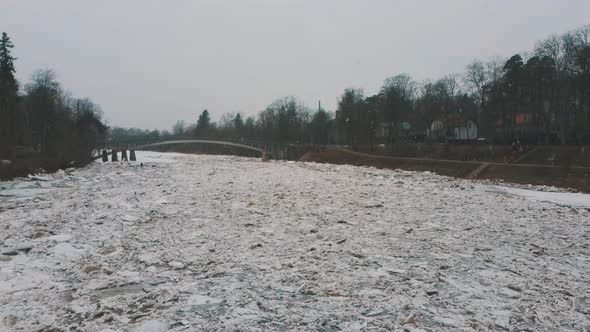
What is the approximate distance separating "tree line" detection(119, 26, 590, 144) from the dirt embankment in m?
12.9

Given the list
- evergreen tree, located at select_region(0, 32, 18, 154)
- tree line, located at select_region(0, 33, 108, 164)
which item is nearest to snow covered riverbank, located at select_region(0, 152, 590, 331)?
tree line, located at select_region(0, 33, 108, 164)

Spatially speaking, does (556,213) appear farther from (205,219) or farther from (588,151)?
(588,151)

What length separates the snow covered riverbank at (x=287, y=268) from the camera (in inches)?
176

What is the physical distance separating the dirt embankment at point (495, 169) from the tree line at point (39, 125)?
37120mm

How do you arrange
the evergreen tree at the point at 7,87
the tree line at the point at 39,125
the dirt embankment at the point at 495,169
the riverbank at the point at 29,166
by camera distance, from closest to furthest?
the riverbank at the point at 29,166 < the dirt embankment at the point at 495,169 < the tree line at the point at 39,125 < the evergreen tree at the point at 7,87

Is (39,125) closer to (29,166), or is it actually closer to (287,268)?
(29,166)

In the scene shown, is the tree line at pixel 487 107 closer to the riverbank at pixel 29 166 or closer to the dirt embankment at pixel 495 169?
the dirt embankment at pixel 495 169

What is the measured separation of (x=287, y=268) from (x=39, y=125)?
62.6 meters

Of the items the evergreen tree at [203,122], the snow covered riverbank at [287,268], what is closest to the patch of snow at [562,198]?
the snow covered riverbank at [287,268]

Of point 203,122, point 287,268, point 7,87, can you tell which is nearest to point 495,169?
point 287,268

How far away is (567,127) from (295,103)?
77.1 meters

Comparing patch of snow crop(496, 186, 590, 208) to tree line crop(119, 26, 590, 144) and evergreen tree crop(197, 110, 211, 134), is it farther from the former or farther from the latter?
evergreen tree crop(197, 110, 211, 134)

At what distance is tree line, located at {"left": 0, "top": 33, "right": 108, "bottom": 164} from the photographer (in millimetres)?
36875

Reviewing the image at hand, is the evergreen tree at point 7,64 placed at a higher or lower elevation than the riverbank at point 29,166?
higher
